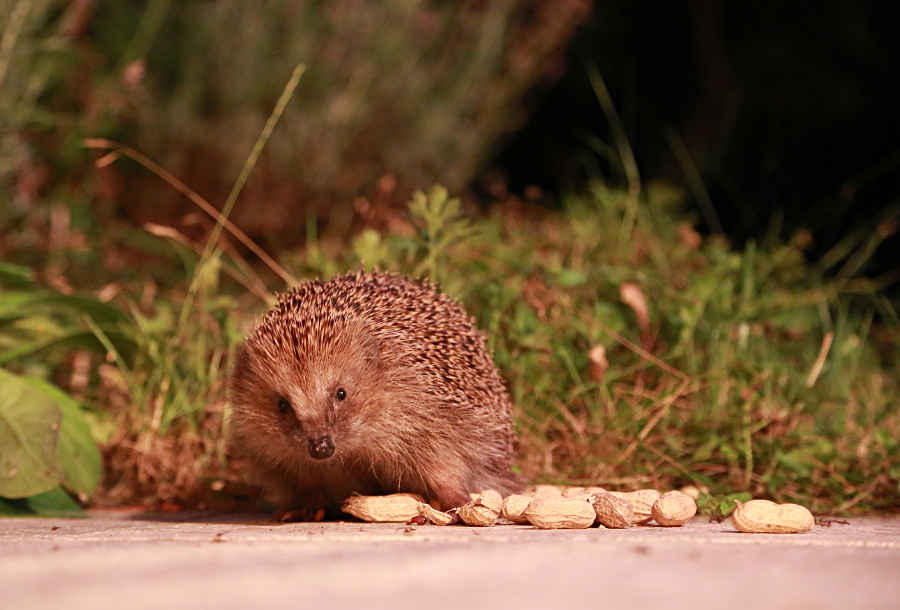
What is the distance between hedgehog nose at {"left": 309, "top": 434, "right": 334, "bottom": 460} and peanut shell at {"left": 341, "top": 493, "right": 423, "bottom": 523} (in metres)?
0.18

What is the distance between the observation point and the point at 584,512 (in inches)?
104

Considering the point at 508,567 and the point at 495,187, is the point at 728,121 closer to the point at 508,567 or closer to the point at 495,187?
the point at 495,187

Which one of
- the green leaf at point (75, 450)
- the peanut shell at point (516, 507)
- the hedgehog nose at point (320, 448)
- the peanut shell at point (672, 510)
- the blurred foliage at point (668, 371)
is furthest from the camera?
the blurred foliage at point (668, 371)

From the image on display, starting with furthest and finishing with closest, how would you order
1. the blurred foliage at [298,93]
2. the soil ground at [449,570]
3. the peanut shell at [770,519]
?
the blurred foliage at [298,93] → the peanut shell at [770,519] → the soil ground at [449,570]

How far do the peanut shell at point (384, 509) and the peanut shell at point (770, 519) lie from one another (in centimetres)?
97

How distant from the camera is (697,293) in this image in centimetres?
417

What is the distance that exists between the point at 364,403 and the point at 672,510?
1.08 meters

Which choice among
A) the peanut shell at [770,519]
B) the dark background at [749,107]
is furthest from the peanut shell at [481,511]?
the dark background at [749,107]

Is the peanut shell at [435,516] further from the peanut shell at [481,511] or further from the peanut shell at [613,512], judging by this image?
the peanut shell at [613,512]

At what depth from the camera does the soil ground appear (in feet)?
5.14

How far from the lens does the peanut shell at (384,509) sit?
2.93 metres

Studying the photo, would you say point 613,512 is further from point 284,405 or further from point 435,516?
point 284,405

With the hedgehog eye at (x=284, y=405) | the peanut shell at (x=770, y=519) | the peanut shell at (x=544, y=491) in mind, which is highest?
the hedgehog eye at (x=284, y=405)

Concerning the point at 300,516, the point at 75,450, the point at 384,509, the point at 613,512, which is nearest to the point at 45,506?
the point at 75,450
